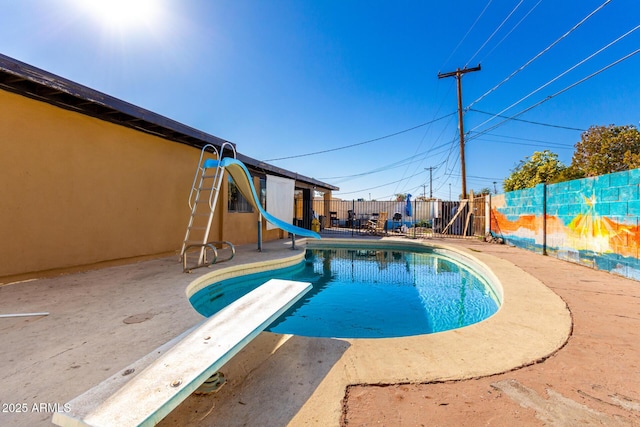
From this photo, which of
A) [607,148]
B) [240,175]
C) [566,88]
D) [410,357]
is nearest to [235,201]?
[240,175]

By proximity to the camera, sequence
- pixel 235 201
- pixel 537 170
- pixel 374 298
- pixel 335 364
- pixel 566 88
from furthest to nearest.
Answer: pixel 537 170, pixel 235 201, pixel 566 88, pixel 374 298, pixel 335 364

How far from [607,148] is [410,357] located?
69.1 ft

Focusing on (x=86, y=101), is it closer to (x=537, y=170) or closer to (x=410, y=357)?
(x=410, y=357)

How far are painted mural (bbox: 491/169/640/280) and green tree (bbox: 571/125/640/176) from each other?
38.4 feet

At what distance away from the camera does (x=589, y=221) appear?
5.37 metres

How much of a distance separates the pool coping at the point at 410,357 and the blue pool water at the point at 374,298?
1078mm

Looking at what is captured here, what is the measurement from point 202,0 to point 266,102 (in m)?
5.97

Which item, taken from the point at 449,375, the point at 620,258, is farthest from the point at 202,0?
the point at 620,258

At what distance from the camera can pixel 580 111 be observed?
1329 centimetres

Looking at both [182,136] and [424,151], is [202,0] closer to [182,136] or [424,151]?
[182,136]

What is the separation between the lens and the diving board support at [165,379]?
1106 mm

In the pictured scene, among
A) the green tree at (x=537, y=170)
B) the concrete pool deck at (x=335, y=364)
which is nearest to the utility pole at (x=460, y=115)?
the green tree at (x=537, y=170)

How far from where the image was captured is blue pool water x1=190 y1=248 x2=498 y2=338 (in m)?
3.62

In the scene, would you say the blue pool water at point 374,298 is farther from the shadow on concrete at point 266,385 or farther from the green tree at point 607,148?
the green tree at point 607,148
